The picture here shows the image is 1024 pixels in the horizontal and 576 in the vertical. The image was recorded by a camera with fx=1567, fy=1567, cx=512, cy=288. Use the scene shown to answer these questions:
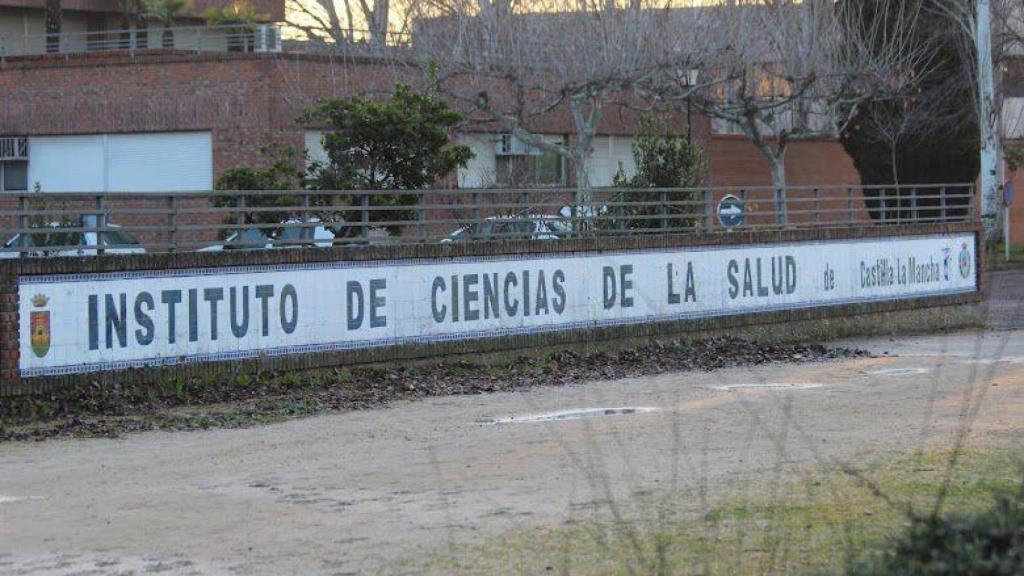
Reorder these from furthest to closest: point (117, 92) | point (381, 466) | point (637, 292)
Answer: point (117, 92) < point (637, 292) < point (381, 466)

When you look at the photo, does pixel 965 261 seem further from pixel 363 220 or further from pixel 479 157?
pixel 479 157

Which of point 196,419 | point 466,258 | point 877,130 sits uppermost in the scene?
point 877,130

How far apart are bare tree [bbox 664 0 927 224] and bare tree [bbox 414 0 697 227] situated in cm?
186

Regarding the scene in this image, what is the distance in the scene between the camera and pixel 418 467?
1117 cm

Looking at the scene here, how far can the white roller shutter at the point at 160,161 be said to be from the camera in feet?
133

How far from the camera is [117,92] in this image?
41.3 metres

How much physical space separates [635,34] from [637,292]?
1779 centimetres

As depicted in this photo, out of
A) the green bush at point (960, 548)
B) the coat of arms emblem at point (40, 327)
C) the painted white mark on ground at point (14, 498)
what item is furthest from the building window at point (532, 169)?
the green bush at point (960, 548)

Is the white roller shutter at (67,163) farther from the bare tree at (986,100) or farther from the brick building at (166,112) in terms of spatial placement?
the bare tree at (986,100)

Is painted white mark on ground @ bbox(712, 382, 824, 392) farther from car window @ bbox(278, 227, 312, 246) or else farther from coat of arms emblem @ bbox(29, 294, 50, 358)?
coat of arms emblem @ bbox(29, 294, 50, 358)

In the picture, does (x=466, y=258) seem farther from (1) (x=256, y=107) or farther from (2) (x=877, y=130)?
(2) (x=877, y=130)

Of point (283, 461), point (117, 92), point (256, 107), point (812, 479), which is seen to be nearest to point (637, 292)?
point (283, 461)

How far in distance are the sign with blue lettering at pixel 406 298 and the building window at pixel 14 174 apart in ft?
84.8

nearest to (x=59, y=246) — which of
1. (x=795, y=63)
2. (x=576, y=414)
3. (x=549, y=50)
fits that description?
(x=576, y=414)
